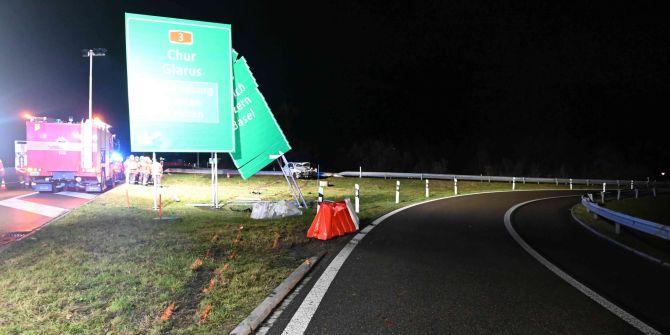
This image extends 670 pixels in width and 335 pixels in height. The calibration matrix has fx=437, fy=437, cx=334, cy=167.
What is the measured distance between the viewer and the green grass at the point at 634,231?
31.1 ft

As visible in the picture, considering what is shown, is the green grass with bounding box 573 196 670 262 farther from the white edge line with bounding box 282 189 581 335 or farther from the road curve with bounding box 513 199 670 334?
the white edge line with bounding box 282 189 581 335

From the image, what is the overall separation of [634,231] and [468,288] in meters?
11.0

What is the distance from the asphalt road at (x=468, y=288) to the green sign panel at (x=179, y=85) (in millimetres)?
6923

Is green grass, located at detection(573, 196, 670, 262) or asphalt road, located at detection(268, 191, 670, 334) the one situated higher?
asphalt road, located at detection(268, 191, 670, 334)

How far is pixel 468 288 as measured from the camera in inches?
222

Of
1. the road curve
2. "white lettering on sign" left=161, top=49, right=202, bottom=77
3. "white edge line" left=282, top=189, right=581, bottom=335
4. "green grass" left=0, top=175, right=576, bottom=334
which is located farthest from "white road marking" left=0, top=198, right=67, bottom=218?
the road curve

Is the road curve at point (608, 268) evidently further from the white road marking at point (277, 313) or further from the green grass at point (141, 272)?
the green grass at point (141, 272)

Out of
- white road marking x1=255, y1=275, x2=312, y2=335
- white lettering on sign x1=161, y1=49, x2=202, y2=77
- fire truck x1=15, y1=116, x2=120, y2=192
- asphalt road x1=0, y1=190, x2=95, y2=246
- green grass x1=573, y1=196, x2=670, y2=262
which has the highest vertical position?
white lettering on sign x1=161, y1=49, x2=202, y2=77

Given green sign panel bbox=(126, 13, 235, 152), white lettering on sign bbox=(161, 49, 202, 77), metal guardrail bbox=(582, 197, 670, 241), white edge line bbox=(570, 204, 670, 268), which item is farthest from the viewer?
white lettering on sign bbox=(161, 49, 202, 77)

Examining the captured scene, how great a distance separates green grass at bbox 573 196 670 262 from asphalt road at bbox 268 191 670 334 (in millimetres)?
883

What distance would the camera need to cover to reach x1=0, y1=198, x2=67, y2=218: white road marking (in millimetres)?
13203

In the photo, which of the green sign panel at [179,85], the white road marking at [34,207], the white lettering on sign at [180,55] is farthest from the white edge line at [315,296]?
the white road marking at [34,207]

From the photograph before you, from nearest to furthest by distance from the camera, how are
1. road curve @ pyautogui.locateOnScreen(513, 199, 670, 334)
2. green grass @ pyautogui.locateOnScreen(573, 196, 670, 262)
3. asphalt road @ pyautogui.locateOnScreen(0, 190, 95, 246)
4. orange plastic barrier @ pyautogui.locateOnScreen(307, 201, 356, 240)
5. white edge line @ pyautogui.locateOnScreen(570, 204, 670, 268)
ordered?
road curve @ pyautogui.locateOnScreen(513, 199, 670, 334) < white edge line @ pyautogui.locateOnScreen(570, 204, 670, 268) < orange plastic barrier @ pyautogui.locateOnScreen(307, 201, 356, 240) < green grass @ pyautogui.locateOnScreen(573, 196, 670, 262) < asphalt road @ pyautogui.locateOnScreen(0, 190, 95, 246)

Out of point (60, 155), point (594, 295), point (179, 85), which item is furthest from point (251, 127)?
point (594, 295)
